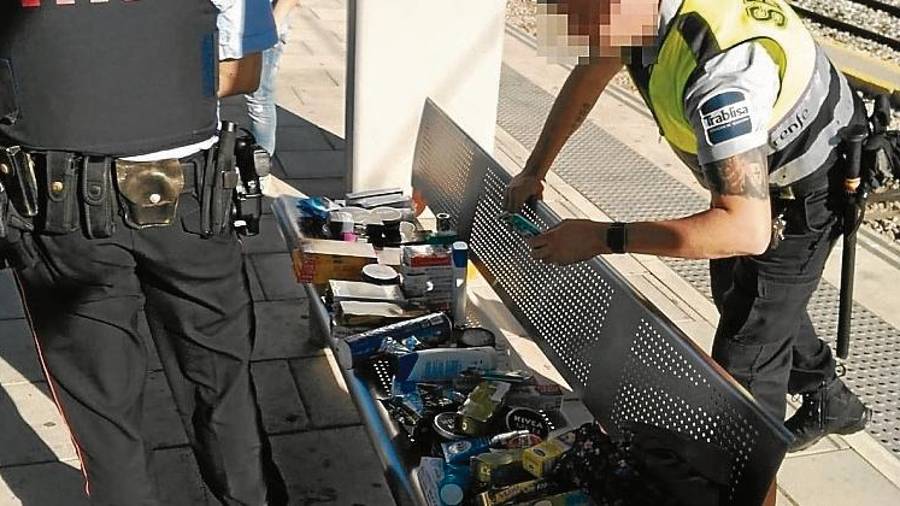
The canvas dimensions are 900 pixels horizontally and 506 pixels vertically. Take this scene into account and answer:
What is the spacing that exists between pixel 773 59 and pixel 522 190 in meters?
1.10

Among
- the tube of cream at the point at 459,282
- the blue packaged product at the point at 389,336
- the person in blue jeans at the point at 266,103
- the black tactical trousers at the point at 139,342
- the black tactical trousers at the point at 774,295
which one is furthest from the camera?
the person in blue jeans at the point at 266,103

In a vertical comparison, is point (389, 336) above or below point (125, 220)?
below

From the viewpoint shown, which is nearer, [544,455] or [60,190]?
[60,190]

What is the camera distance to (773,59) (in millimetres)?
2238

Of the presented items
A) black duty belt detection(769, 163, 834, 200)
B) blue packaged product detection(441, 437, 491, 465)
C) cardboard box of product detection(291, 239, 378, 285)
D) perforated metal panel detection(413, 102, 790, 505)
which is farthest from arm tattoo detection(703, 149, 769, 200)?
cardboard box of product detection(291, 239, 378, 285)

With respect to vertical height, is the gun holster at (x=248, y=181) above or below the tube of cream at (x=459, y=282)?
above

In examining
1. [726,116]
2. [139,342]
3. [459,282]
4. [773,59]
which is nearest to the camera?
[726,116]

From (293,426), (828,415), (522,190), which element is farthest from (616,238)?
(293,426)

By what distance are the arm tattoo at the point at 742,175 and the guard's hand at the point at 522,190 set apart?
1.09m

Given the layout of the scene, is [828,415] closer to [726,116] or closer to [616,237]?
[616,237]

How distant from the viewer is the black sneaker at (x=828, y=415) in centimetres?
322

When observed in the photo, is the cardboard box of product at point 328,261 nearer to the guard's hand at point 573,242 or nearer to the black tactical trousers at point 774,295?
the guard's hand at point 573,242

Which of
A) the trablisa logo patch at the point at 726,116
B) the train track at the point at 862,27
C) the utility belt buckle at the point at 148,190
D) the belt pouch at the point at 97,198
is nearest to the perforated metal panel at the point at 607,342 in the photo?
the trablisa logo patch at the point at 726,116

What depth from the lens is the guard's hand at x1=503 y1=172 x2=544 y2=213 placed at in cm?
320
